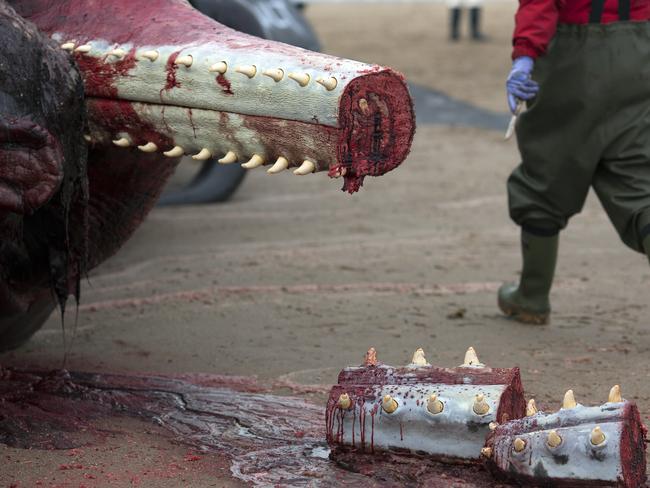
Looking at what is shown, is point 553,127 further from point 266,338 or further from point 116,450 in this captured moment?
point 116,450

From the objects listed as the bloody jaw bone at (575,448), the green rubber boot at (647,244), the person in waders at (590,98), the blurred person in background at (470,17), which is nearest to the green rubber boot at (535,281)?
the person in waders at (590,98)

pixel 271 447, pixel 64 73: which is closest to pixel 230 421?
pixel 271 447

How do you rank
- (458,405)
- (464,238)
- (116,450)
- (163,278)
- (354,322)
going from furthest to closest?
(464,238) < (163,278) < (354,322) < (116,450) < (458,405)

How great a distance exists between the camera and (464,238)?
5.79 m

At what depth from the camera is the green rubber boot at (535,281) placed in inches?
169

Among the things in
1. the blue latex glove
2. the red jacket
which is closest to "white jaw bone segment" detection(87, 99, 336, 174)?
the blue latex glove

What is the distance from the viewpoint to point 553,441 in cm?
249

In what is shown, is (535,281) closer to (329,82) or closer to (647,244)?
(647,244)

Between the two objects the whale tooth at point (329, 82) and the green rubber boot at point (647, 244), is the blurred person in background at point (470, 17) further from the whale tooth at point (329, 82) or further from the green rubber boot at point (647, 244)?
the whale tooth at point (329, 82)

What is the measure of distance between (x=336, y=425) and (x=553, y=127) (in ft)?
5.53

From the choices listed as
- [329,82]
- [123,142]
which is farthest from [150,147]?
[329,82]

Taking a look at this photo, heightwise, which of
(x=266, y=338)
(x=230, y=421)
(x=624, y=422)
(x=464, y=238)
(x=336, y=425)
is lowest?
(x=464, y=238)

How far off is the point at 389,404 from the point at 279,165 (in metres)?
0.62

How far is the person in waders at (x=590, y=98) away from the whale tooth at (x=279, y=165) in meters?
1.39
